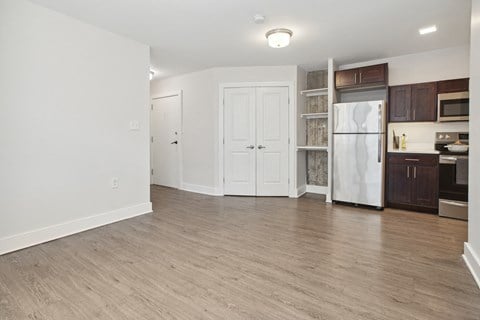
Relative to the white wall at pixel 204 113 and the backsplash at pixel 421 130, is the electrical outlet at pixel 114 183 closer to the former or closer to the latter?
the white wall at pixel 204 113

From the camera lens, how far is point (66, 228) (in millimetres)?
2998

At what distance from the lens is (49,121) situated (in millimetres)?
2830

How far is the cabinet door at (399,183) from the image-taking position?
4016 millimetres

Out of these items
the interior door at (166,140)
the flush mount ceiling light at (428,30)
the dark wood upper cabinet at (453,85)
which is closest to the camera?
the flush mount ceiling light at (428,30)


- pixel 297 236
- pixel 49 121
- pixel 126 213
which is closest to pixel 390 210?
pixel 297 236

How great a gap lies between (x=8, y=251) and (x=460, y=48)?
6100mm

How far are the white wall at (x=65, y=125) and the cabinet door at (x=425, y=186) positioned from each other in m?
3.96

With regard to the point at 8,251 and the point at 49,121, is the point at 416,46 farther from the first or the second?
the point at 8,251

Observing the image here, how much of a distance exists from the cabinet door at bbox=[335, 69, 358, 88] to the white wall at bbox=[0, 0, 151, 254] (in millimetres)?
3056

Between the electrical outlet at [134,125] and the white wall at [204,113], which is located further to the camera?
the white wall at [204,113]

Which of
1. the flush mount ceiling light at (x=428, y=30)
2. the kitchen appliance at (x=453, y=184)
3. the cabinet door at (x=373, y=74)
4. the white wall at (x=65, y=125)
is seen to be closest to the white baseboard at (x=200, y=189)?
the white wall at (x=65, y=125)

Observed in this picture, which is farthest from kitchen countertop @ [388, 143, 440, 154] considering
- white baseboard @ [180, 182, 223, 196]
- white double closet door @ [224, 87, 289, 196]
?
white baseboard @ [180, 182, 223, 196]

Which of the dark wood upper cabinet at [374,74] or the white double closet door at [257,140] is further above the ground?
the dark wood upper cabinet at [374,74]

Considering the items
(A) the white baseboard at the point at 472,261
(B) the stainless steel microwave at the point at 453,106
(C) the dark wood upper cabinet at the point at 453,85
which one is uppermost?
(C) the dark wood upper cabinet at the point at 453,85
